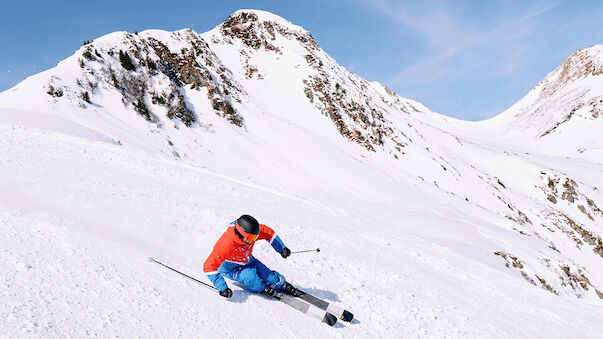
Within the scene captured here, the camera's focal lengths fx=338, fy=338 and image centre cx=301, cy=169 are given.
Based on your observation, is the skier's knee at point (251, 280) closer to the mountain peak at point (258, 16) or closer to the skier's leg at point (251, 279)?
the skier's leg at point (251, 279)

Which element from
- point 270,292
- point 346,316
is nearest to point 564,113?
point 346,316

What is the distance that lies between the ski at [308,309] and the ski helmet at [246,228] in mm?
1182

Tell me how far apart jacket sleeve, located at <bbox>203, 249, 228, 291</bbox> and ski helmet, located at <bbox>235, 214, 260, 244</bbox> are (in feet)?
1.78

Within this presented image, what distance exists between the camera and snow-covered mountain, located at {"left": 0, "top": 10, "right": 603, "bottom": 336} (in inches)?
235

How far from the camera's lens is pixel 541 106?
98.2 metres

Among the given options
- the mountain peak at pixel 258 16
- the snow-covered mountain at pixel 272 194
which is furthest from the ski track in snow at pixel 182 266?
the mountain peak at pixel 258 16

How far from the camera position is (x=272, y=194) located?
14.9 metres

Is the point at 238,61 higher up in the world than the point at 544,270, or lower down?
higher up

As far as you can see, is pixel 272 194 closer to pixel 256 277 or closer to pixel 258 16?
pixel 256 277

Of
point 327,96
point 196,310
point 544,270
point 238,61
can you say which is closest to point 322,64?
point 327,96

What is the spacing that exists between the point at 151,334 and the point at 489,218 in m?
33.1

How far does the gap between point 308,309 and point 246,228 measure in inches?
69.0

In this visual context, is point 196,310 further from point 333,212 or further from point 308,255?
point 333,212

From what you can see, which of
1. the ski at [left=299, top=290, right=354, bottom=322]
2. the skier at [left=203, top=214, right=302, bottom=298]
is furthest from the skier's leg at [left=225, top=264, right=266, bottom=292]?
the ski at [left=299, top=290, right=354, bottom=322]
